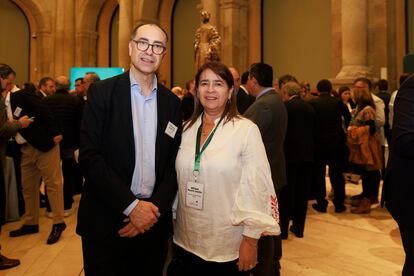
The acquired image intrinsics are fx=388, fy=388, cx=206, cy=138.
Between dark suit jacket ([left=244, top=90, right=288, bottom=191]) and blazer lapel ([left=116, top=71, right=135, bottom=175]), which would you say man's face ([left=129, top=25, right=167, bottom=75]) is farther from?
dark suit jacket ([left=244, top=90, right=288, bottom=191])

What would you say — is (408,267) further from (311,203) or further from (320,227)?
(311,203)

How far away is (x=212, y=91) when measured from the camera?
2008 millimetres

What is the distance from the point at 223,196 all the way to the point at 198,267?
0.39 m

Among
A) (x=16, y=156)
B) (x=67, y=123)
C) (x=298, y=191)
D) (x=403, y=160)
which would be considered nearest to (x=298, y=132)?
(x=298, y=191)

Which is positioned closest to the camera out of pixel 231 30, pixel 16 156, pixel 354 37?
pixel 16 156

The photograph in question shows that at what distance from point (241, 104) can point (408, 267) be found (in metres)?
2.46

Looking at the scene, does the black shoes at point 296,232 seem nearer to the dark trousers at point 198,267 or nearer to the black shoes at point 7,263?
the dark trousers at point 198,267

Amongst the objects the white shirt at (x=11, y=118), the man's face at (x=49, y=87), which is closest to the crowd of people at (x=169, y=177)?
the white shirt at (x=11, y=118)

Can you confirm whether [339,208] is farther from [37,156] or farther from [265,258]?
[37,156]

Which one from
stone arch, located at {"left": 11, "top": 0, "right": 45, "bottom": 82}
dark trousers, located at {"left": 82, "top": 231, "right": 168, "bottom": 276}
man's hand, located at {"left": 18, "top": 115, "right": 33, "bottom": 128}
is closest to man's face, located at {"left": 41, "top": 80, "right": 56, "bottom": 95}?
man's hand, located at {"left": 18, "top": 115, "right": 33, "bottom": 128}

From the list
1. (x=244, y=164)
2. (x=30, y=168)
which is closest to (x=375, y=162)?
(x=244, y=164)

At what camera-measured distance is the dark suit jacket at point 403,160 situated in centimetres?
196

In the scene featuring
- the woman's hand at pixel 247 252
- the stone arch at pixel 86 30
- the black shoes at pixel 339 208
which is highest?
the stone arch at pixel 86 30

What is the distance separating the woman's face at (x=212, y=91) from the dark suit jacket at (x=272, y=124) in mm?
1138
